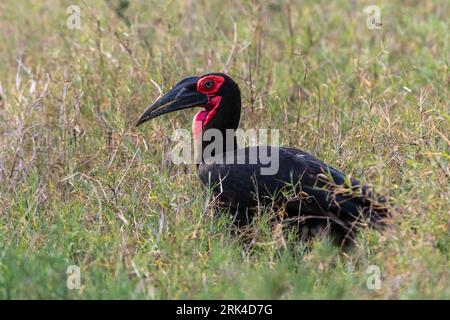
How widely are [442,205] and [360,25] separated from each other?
3465 millimetres

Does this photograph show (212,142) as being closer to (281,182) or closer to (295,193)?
(281,182)

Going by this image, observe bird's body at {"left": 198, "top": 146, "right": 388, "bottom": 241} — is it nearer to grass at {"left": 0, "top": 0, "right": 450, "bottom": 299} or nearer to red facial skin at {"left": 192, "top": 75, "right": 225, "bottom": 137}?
grass at {"left": 0, "top": 0, "right": 450, "bottom": 299}

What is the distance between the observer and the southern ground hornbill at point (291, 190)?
437 centimetres

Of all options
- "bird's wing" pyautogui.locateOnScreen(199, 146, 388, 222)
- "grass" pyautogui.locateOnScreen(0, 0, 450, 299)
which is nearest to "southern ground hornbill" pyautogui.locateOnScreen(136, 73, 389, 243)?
"bird's wing" pyautogui.locateOnScreen(199, 146, 388, 222)

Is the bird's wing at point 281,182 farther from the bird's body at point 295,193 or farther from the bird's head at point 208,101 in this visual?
the bird's head at point 208,101

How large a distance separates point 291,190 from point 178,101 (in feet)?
3.23

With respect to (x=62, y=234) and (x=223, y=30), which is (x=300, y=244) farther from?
(x=223, y=30)

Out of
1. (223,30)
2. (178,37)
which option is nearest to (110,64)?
(178,37)

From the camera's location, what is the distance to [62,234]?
434 centimetres

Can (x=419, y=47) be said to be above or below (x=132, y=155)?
above

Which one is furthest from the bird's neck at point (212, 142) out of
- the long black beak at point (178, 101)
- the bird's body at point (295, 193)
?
the bird's body at point (295, 193)

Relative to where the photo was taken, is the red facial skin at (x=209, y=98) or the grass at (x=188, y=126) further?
the red facial skin at (x=209, y=98)

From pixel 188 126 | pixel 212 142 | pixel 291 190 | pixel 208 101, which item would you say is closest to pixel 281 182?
pixel 291 190

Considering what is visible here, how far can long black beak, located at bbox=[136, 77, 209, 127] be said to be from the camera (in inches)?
207
